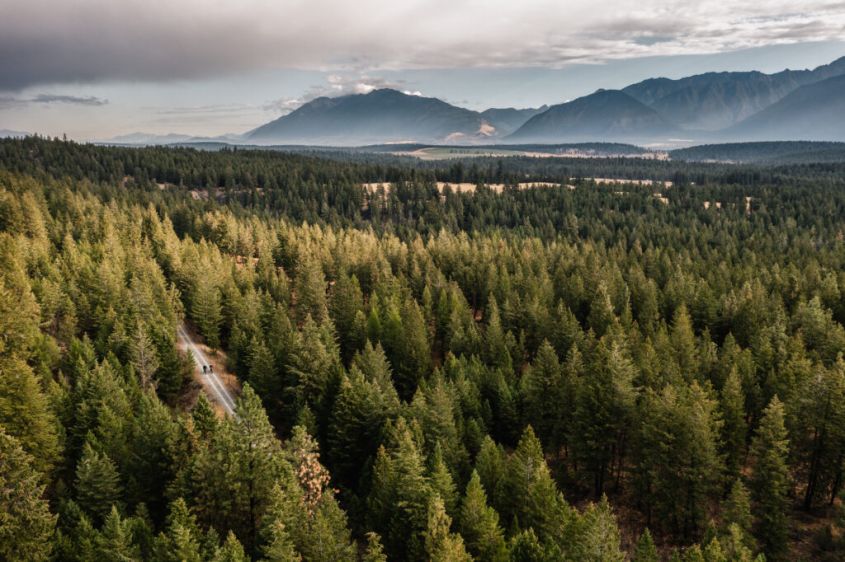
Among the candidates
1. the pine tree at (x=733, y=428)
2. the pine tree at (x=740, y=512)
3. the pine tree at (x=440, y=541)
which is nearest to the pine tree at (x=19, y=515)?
the pine tree at (x=440, y=541)

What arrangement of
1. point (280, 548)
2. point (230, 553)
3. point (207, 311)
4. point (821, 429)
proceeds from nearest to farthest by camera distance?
Result: point (230, 553)
point (280, 548)
point (821, 429)
point (207, 311)

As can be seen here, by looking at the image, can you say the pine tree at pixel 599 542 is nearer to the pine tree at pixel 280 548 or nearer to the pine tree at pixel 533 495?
the pine tree at pixel 533 495

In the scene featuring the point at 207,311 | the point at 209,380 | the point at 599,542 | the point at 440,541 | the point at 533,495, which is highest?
the point at 207,311

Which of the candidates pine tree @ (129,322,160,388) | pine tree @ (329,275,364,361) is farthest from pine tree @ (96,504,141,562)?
pine tree @ (329,275,364,361)

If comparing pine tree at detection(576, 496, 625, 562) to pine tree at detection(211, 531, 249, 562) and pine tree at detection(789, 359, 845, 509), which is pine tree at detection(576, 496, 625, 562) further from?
pine tree at detection(789, 359, 845, 509)

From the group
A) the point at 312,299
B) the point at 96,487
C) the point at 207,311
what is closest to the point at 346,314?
the point at 312,299

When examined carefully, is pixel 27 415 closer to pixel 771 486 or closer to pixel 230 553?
pixel 230 553

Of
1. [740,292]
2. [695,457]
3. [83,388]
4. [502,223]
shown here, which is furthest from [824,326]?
[502,223]
